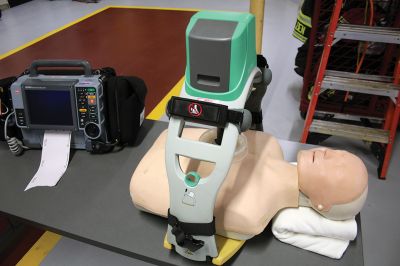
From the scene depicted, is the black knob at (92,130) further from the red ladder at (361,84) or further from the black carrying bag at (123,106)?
the red ladder at (361,84)

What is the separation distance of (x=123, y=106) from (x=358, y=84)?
4.02ft

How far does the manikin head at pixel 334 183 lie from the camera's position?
2.56 feet

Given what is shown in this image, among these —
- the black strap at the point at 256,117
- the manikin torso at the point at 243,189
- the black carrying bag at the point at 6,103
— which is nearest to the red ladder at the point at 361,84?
the black strap at the point at 256,117

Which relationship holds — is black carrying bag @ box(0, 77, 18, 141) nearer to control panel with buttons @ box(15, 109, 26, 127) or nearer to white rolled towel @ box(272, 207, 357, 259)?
control panel with buttons @ box(15, 109, 26, 127)

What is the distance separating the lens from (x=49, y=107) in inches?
44.9

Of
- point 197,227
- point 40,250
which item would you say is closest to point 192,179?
point 197,227

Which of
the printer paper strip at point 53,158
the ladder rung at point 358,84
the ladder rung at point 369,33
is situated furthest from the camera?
the ladder rung at point 358,84

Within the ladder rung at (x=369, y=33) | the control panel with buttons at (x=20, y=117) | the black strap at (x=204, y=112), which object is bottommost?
the control panel with buttons at (x=20, y=117)

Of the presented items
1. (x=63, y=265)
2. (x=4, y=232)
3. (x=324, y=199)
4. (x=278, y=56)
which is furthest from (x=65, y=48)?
(x=324, y=199)

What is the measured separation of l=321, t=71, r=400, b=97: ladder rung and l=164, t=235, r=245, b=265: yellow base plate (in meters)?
1.21

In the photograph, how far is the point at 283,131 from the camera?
2.17 metres

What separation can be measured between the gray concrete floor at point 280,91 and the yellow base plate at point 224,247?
659 millimetres

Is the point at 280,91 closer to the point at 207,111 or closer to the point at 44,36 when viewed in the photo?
the point at 207,111

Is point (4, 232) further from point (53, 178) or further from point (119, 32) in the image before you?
point (119, 32)
